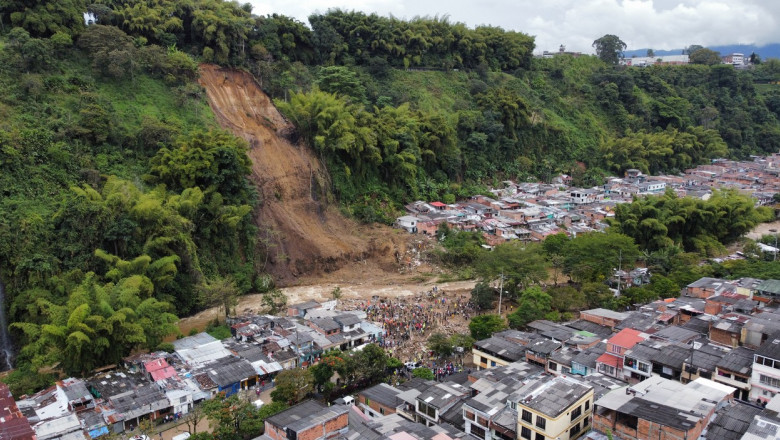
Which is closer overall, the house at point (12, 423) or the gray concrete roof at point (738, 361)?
the house at point (12, 423)

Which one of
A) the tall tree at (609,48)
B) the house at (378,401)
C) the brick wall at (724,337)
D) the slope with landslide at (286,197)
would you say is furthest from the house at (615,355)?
the tall tree at (609,48)

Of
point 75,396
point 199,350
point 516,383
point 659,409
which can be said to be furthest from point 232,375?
point 659,409

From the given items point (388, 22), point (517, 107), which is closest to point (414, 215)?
point (517, 107)

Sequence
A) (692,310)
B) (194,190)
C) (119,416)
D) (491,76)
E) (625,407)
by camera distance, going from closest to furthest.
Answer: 1. (625,407)
2. (119,416)
3. (692,310)
4. (194,190)
5. (491,76)

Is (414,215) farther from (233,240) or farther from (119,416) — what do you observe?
(119,416)

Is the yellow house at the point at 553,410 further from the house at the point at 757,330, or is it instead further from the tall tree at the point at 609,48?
the tall tree at the point at 609,48

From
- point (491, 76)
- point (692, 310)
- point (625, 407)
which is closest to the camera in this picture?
point (625, 407)

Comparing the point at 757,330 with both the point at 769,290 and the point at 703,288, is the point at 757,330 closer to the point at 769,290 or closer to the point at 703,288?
the point at 769,290
